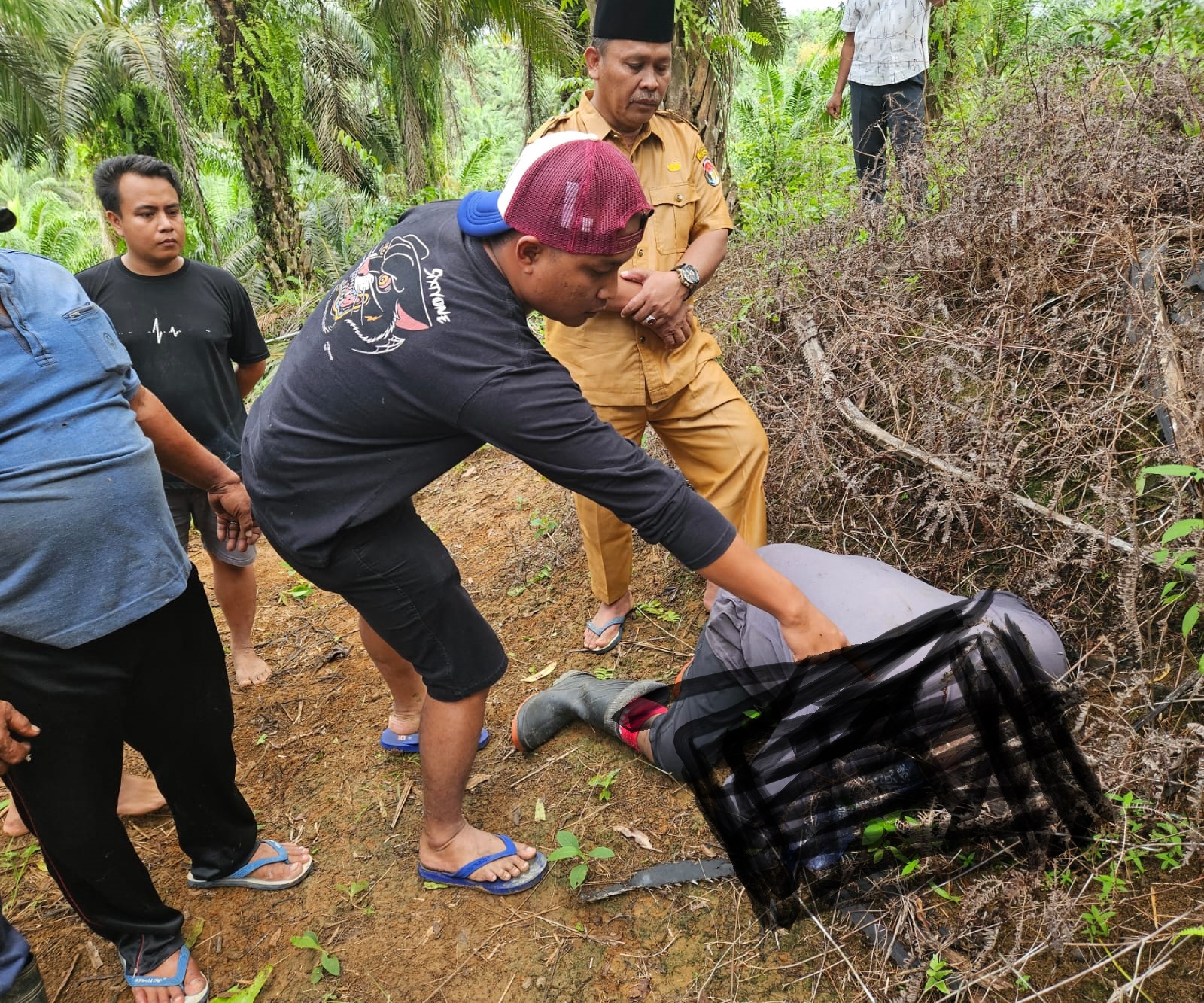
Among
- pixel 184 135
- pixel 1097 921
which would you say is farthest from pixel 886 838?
pixel 184 135

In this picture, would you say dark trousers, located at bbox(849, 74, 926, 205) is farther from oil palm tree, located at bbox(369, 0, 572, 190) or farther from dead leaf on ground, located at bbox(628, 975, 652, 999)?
oil palm tree, located at bbox(369, 0, 572, 190)

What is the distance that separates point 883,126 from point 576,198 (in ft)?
12.8

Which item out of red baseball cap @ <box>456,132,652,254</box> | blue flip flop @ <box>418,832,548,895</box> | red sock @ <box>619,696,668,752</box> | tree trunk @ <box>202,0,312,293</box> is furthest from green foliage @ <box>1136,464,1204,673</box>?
tree trunk @ <box>202,0,312,293</box>

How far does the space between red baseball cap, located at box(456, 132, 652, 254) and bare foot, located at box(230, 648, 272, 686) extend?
2.59m

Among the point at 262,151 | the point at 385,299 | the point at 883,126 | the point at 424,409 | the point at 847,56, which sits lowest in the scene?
the point at 424,409

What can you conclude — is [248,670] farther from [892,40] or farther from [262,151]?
[262,151]

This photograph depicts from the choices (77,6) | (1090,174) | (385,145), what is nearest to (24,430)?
(1090,174)

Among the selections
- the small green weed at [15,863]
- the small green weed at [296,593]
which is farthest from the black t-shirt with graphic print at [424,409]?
the small green weed at [296,593]

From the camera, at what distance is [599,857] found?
226 centimetres

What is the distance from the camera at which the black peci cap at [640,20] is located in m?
2.48

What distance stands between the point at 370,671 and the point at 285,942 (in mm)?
1297

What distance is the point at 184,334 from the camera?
3.09 metres

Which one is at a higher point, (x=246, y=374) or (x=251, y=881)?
(x=246, y=374)

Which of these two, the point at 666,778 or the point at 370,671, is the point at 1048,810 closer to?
the point at 666,778
